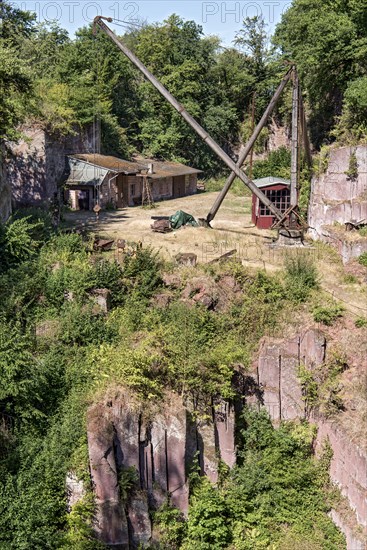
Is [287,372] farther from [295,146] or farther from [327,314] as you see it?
[295,146]

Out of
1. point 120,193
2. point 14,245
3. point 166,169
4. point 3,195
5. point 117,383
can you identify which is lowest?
point 117,383

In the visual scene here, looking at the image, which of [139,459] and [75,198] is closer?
[139,459]

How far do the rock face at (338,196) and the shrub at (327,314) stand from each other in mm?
6602

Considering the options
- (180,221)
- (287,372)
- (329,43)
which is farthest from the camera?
(329,43)

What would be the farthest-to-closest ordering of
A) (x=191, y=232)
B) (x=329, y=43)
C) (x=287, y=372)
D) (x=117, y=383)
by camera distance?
(x=329, y=43), (x=191, y=232), (x=287, y=372), (x=117, y=383)

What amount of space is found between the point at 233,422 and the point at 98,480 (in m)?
3.52

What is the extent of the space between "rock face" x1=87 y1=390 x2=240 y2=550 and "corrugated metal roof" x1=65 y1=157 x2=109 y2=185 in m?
21.0

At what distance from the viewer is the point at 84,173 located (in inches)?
1215

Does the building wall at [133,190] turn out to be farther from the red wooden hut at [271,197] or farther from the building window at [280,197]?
the building window at [280,197]

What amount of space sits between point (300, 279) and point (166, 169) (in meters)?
25.1

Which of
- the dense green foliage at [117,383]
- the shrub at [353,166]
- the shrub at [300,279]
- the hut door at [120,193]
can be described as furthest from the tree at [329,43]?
the dense green foliage at [117,383]

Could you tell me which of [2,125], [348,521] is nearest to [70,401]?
[348,521]

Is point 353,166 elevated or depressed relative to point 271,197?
elevated

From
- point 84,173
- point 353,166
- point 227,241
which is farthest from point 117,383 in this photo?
point 84,173
